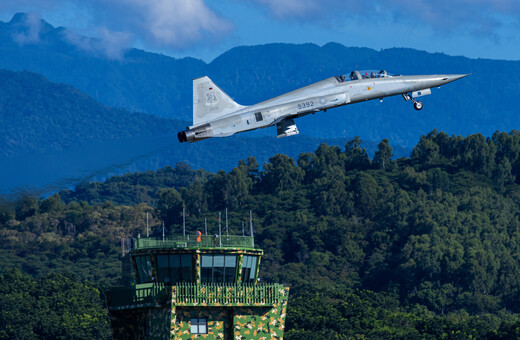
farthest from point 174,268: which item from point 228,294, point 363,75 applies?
point 363,75

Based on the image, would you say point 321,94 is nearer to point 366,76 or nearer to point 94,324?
point 366,76

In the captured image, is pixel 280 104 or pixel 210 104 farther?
pixel 210 104

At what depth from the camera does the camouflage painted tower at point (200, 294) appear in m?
66.8

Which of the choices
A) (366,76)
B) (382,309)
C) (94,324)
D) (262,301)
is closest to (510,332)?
(382,309)

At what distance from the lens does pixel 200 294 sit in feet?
220

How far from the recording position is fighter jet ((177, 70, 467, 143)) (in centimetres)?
7494

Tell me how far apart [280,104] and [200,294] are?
589 inches

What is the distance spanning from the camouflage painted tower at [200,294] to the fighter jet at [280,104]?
7171mm

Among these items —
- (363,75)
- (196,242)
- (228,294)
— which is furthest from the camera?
(363,75)

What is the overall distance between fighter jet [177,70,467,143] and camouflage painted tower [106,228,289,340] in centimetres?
717

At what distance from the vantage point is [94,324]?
155000mm

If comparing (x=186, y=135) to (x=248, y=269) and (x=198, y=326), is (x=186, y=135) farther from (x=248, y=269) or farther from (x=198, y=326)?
(x=198, y=326)

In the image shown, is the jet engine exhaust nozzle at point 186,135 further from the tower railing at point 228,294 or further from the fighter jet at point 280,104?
the tower railing at point 228,294

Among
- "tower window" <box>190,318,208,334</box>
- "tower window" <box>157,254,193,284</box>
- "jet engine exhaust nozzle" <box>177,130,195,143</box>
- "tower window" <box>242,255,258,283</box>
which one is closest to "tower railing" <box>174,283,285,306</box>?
"tower window" <box>157,254,193,284</box>
